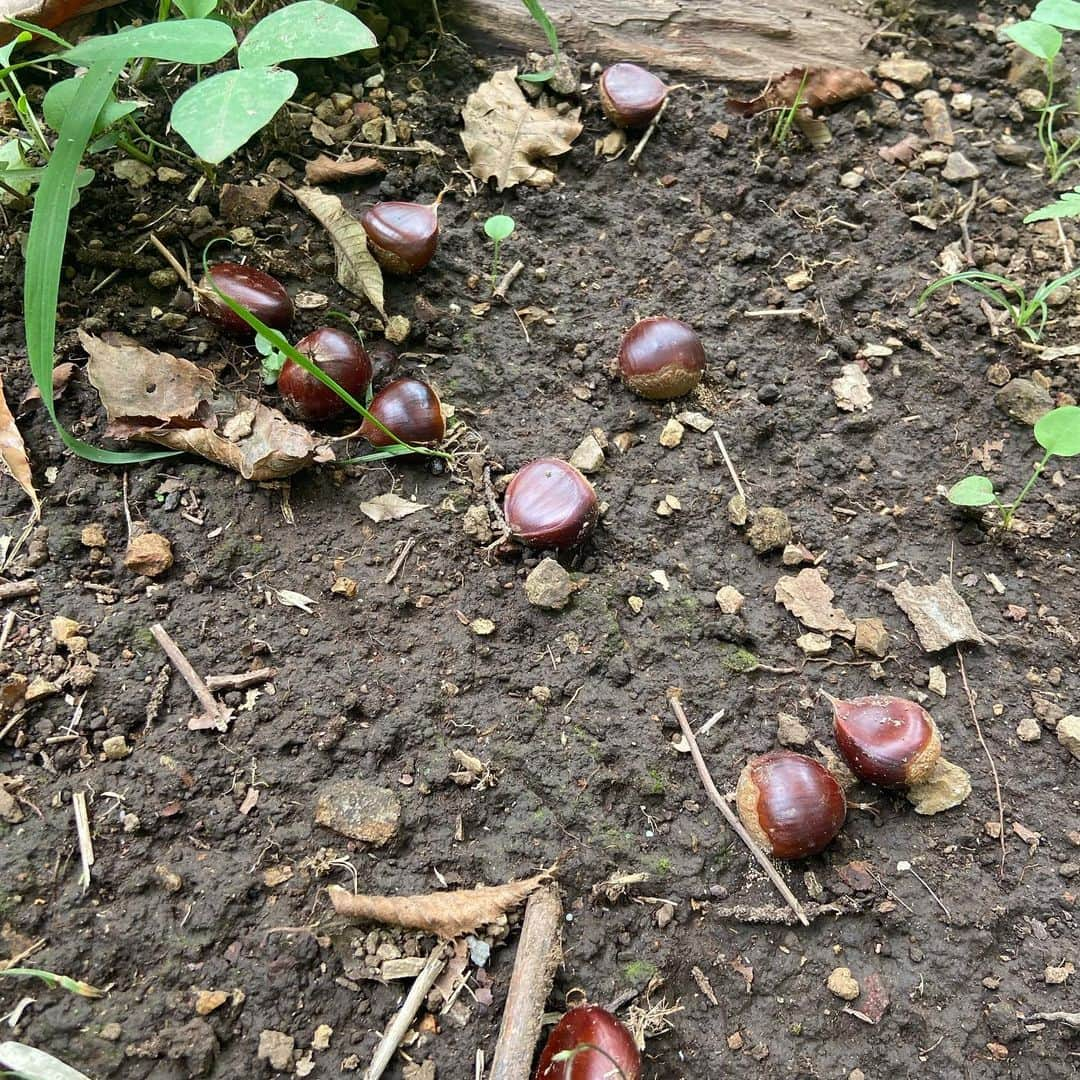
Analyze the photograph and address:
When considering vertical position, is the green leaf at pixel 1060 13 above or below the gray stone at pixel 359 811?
above

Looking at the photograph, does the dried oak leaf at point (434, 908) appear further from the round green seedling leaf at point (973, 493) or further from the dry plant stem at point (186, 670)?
the round green seedling leaf at point (973, 493)

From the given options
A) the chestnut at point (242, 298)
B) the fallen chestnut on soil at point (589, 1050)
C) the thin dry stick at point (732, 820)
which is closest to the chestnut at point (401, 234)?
the chestnut at point (242, 298)

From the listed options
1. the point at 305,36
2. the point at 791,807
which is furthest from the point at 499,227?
the point at 791,807

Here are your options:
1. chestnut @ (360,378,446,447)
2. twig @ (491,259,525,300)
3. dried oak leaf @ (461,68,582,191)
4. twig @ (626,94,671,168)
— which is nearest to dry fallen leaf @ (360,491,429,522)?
chestnut @ (360,378,446,447)

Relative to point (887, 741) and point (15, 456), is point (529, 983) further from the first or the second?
point (15, 456)

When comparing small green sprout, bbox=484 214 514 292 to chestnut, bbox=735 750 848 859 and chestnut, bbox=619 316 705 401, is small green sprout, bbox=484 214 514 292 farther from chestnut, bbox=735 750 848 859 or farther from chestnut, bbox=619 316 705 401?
chestnut, bbox=735 750 848 859

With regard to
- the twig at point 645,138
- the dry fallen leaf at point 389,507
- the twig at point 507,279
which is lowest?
the dry fallen leaf at point 389,507
